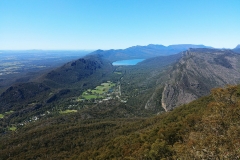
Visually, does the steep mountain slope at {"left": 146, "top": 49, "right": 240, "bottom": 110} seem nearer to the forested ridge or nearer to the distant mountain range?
the distant mountain range

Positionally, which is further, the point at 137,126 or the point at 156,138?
the point at 137,126

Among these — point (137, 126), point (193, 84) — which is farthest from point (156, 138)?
point (193, 84)

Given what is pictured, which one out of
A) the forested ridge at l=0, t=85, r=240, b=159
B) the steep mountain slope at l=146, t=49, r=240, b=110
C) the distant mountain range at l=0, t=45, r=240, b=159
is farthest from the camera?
the steep mountain slope at l=146, t=49, r=240, b=110

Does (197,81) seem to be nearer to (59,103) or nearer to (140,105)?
(140,105)

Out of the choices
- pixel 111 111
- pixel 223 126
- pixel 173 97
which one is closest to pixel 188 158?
pixel 223 126

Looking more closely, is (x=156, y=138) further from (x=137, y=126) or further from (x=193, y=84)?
(x=193, y=84)

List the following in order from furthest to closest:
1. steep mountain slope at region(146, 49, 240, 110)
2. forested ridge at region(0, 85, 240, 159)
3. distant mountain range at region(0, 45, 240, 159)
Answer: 1. steep mountain slope at region(146, 49, 240, 110)
2. distant mountain range at region(0, 45, 240, 159)
3. forested ridge at region(0, 85, 240, 159)

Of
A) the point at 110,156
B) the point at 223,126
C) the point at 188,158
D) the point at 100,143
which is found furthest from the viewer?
the point at 100,143

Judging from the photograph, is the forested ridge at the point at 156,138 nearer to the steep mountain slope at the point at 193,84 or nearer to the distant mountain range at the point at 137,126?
the distant mountain range at the point at 137,126

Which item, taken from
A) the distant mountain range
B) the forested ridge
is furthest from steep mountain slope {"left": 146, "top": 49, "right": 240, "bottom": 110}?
the forested ridge
